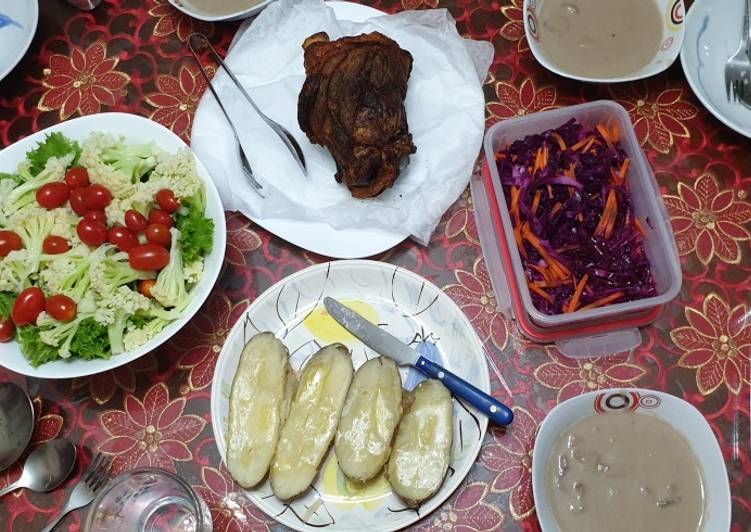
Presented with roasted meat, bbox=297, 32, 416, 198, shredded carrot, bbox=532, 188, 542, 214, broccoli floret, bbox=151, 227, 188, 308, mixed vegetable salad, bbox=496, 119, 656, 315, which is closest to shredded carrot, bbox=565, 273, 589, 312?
mixed vegetable salad, bbox=496, 119, 656, 315

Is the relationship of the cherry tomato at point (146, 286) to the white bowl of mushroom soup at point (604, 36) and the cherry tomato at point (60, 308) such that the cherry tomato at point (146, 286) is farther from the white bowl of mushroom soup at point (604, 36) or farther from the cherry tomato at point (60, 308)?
the white bowl of mushroom soup at point (604, 36)

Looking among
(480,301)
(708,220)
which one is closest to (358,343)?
(480,301)

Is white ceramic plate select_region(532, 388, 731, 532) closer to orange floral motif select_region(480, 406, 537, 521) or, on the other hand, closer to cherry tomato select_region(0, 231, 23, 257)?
orange floral motif select_region(480, 406, 537, 521)

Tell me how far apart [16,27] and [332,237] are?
4.83 ft

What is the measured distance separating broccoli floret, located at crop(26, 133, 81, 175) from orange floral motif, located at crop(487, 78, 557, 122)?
4.88 feet

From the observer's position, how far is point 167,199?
2.12m

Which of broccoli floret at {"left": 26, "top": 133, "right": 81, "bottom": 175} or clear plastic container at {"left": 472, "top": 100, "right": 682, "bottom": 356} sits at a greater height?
broccoli floret at {"left": 26, "top": 133, "right": 81, "bottom": 175}

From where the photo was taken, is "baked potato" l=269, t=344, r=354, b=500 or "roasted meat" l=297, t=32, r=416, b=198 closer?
"baked potato" l=269, t=344, r=354, b=500

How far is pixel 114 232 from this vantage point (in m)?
2.10

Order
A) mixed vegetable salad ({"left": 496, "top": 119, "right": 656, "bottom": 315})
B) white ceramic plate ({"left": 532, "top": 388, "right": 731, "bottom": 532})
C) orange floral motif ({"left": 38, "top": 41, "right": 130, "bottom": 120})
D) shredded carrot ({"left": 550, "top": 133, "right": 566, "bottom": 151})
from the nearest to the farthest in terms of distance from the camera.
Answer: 1. white ceramic plate ({"left": 532, "top": 388, "right": 731, "bottom": 532})
2. mixed vegetable salad ({"left": 496, "top": 119, "right": 656, "bottom": 315})
3. shredded carrot ({"left": 550, "top": 133, "right": 566, "bottom": 151})
4. orange floral motif ({"left": 38, "top": 41, "right": 130, "bottom": 120})

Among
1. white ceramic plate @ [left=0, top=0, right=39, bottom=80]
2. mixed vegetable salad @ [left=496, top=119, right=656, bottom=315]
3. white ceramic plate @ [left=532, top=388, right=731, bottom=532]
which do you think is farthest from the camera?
white ceramic plate @ [left=0, top=0, right=39, bottom=80]

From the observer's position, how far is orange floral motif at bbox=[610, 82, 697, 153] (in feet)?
8.28

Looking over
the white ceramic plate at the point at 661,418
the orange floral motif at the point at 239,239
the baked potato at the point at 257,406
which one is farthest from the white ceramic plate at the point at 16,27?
the white ceramic plate at the point at 661,418

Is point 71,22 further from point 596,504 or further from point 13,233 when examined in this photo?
point 596,504
